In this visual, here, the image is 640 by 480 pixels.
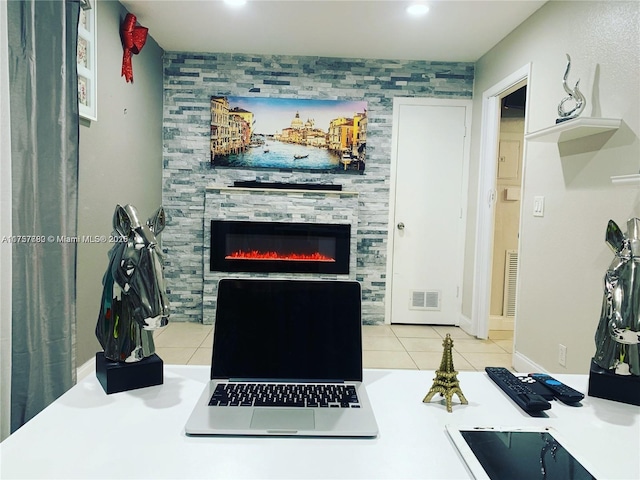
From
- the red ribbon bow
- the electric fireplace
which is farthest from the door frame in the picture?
the red ribbon bow

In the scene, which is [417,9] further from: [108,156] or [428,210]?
[108,156]

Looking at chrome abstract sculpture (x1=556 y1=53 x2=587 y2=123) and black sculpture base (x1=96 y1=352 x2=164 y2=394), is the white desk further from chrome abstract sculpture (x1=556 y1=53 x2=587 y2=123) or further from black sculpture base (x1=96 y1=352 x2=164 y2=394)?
chrome abstract sculpture (x1=556 y1=53 x2=587 y2=123)

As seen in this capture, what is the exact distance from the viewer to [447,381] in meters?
1.03

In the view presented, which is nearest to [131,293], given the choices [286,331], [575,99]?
[286,331]

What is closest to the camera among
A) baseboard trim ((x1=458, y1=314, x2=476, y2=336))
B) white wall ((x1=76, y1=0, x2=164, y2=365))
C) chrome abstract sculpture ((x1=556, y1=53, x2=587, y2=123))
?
chrome abstract sculpture ((x1=556, y1=53, x2=587, y2=123))

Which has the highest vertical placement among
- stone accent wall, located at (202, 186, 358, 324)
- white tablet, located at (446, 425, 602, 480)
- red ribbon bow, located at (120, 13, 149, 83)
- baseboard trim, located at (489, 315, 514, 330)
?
red ribbon bow, located at (120, 13, 149, 83)

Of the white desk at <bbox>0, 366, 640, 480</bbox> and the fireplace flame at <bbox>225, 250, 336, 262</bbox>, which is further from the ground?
the fireplace flame at <bbox>225, 250, 336, 262</bbox>

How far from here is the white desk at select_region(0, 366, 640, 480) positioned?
0.76m

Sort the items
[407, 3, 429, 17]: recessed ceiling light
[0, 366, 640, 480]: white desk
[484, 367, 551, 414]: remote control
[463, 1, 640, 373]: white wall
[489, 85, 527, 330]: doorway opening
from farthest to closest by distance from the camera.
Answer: [489, 85, 527, 330]: doorway opening, [407, 3, 429, 17]: recessed ceiling light, [463, 1, 640, 373]: white wall, [484, 367, 551, 414]: remote control, [0, 366, 640, 480]: white desk

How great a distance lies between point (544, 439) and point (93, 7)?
10.6ft

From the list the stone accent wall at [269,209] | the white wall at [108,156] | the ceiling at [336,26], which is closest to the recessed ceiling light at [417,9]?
the ceiling at [336,26]

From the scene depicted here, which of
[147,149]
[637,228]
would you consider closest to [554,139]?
[637,228]

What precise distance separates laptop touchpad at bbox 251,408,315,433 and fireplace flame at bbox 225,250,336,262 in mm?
3505

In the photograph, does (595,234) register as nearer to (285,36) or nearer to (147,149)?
(285,36)
